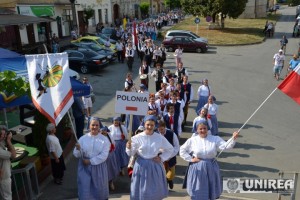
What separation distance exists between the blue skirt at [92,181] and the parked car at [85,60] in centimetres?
1442

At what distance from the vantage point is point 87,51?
20.6 m

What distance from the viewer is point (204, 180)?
6.09 meters

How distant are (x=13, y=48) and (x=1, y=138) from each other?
22.7 meters

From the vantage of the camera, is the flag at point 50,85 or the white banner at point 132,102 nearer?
the white banner at point 132,102

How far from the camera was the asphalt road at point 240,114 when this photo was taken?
8500mm

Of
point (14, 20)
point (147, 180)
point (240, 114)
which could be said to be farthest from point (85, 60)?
point (147, 180)

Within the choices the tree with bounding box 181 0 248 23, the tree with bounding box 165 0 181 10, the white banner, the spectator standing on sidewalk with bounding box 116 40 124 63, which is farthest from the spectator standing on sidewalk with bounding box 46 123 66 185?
the tree with bounding box 165 0 181 10

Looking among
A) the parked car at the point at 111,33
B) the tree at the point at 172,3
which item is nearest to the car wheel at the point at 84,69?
the parked car at the point at 111,33

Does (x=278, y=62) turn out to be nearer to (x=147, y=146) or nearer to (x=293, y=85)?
(x=293, y=85)

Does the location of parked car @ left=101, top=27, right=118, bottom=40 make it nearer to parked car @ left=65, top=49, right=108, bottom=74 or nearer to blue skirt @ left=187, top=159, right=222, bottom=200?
parked car @ left=65, top=49, right=108, bottom=74

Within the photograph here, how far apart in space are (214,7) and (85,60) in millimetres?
18719

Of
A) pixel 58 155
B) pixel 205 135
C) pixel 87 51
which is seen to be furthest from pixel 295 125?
pixel 87 51

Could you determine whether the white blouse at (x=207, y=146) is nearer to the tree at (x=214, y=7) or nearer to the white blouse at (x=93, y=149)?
the white blouse at (x=93, y=149)

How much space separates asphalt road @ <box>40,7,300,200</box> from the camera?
8.50 meters
